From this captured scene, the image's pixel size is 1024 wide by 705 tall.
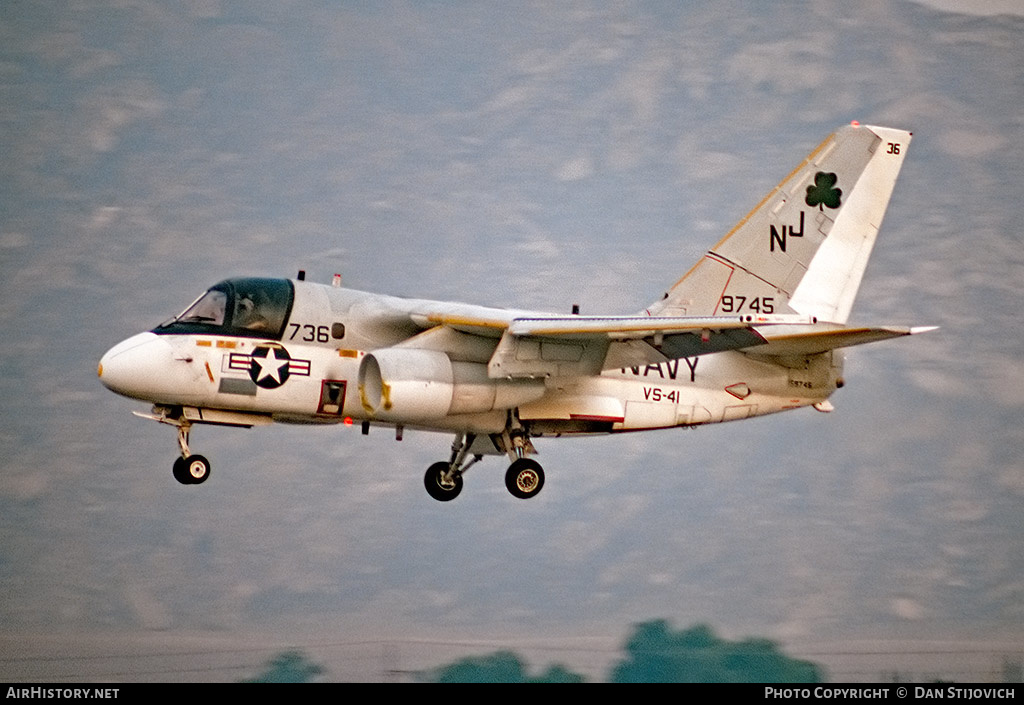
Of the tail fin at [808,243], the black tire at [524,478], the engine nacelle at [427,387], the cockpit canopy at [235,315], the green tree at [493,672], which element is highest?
the tail fin at [808,243]

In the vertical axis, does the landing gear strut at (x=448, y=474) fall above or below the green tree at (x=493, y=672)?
above

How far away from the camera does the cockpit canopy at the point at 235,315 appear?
77.0ft

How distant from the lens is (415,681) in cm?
3494

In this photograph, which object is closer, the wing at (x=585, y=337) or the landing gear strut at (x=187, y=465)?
the wing at (x=585, y=337)

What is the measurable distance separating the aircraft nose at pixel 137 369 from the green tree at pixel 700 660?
16.3 meters

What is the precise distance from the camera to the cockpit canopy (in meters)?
23.5

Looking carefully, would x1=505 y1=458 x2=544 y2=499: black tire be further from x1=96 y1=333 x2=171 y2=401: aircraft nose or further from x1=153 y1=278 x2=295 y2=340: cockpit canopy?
x1=96 y1=333 x2=171 y2=401: aircraft nose

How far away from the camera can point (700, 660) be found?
3828 centimetres

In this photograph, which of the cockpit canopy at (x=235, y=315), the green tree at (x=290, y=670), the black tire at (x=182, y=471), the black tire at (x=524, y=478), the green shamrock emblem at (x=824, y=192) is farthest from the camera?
the green tree at (x=290, y=670)

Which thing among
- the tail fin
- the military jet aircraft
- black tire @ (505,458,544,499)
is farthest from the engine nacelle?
the tail fin

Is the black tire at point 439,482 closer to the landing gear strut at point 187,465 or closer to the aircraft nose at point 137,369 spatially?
the landing gear strut at point 187,465

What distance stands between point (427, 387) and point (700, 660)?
17.7 meters

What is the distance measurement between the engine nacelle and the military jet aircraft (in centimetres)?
2

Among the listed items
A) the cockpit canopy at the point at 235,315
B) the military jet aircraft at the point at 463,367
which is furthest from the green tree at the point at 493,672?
the cockpit canopy at the point at 235,315
